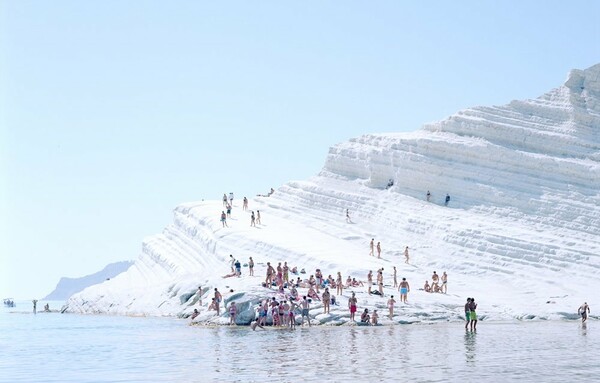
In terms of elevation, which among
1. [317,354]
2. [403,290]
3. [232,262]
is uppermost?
[232,262]

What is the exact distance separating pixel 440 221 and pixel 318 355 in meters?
31.0

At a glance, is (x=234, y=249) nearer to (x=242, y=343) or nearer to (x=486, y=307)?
(x=486, y=307)

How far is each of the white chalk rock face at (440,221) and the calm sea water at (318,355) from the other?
877 cm

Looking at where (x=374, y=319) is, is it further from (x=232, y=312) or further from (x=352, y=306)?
(x=232, y=312)

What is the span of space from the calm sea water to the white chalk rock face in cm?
877

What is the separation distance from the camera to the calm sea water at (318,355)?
20.6m

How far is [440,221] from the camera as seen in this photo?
5472cm

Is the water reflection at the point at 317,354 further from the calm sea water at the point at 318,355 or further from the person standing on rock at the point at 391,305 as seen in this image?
the person standing on rock at the point at 391,305

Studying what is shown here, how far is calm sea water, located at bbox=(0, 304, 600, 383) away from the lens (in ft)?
67.5

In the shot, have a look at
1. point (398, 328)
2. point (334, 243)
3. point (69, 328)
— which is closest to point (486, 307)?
point (398, 328)

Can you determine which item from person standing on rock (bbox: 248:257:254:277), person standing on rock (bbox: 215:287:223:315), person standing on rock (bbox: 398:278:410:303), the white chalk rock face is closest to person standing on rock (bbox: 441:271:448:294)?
the white chalk rock face

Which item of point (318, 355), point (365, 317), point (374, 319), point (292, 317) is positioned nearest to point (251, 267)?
point (292, 317)

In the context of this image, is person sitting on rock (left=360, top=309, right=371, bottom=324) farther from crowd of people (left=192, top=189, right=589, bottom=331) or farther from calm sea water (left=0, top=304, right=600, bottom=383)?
calm sea water (left=0, top=304, right=600, bottom=383)

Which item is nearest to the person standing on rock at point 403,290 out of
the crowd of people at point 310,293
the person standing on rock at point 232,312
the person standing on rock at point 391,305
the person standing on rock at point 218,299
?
the crowd of people at point 310,293
